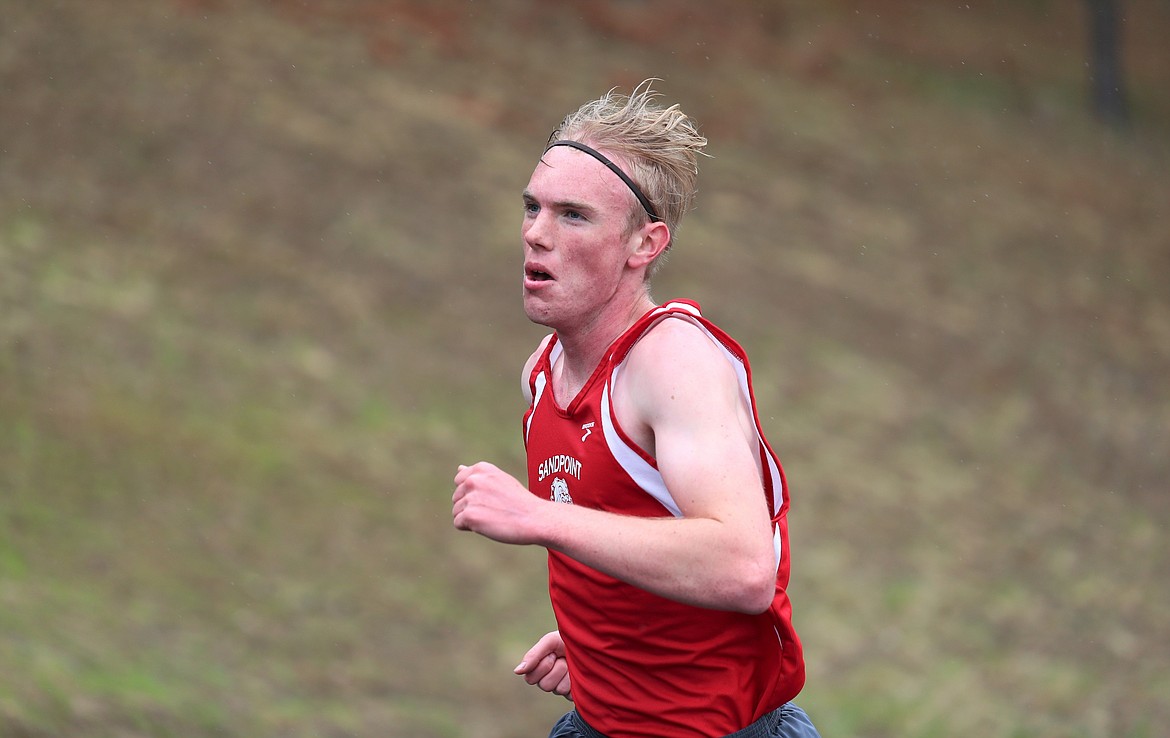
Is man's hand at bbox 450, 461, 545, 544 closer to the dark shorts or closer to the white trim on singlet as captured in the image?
the white trim on singlet

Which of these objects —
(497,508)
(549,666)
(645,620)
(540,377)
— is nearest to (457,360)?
(549,666)

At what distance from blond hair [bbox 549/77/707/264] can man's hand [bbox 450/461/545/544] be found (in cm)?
78

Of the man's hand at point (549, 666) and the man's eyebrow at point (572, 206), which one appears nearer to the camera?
the man's eyebrow at point (572, 206)

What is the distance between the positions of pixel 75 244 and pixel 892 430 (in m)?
8.21

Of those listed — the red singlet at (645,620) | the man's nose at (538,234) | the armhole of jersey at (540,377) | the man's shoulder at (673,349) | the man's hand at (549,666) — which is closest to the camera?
the man's shoulder at (673,349)

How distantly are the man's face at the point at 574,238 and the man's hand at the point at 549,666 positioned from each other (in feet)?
3.19

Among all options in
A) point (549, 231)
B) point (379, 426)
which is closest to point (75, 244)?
point (379, 426)

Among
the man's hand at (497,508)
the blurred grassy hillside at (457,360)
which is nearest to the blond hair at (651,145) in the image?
the man's hand at (497,508)

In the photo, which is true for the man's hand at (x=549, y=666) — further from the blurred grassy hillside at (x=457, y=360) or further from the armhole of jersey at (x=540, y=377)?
the blurred grassy hillside at (x=457, y=360)

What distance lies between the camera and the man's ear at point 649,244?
308 cm

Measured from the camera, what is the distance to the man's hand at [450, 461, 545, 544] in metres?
2.56

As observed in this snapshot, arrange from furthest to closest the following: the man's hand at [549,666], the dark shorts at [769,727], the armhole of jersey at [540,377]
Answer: the man's hand at [549,666] < the armhole of jersey at [540,377] < the dark shorts at [769,727]

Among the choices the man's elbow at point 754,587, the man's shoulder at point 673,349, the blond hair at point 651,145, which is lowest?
the man's elbow at point 754,587

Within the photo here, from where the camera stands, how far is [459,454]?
11.0 metres
